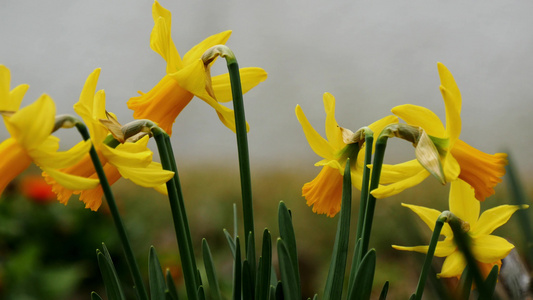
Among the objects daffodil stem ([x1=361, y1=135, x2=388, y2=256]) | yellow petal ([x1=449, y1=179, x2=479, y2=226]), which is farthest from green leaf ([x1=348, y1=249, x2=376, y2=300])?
yellow petal ([x1=449, y1=179, x2=479, y2=226])

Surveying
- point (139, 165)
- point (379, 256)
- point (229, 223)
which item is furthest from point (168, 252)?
point (139, 165)

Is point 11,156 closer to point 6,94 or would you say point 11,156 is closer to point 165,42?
point 6,94

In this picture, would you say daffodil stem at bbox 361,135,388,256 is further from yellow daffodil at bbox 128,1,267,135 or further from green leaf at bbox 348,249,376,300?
yellow daffodil at bbox 128,1,267,135

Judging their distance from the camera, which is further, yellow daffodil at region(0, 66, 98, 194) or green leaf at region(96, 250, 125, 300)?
green leaf at region(96, 250, 125, 300)

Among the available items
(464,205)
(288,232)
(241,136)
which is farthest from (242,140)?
(464,205)

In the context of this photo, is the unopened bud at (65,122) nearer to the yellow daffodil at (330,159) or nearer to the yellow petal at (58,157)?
the yellow petal at (58,157)

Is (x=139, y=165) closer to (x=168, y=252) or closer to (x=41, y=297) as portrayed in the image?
(x=41, y=297)
